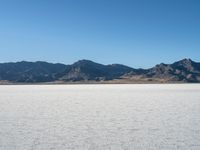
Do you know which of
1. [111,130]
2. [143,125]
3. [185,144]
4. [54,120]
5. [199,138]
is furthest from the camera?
[54,120]

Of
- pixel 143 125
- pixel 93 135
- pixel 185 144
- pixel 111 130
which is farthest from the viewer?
pixel 143 125

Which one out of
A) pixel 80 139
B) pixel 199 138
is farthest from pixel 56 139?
pixel 199 138

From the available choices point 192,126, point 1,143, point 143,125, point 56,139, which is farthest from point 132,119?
point 1,143

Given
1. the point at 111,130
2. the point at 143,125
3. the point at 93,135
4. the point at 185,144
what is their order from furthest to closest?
the point at 143,125, the point at 111,130, the point at 93,135, the point at 185,144

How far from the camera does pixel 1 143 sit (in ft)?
32.0

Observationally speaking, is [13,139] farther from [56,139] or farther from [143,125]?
[143,125]

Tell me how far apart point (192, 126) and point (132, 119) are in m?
3.00

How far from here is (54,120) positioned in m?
14.9

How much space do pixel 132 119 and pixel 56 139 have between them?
17.5 feet

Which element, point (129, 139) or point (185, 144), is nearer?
point (185, 144)

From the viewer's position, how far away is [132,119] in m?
15.0

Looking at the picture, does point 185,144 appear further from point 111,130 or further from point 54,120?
point 54,120

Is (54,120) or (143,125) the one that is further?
(54,120)

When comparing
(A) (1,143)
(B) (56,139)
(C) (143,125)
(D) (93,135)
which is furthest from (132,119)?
(A) (1,143)
